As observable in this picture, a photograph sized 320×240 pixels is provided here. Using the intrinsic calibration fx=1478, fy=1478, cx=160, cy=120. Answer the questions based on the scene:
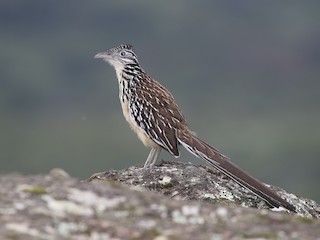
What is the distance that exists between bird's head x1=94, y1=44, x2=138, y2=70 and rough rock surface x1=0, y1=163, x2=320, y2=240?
391 inches

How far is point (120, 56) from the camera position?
26031 millimetres

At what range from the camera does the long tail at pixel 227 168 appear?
20.7 m

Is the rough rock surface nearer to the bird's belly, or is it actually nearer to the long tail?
the long tail

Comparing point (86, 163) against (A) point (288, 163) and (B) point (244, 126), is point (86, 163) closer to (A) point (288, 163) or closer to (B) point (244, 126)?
(A) point (288, 163)

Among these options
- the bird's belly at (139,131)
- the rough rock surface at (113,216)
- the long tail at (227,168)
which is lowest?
the rough rock surface at (113,216)

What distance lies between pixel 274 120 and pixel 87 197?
7054 inches

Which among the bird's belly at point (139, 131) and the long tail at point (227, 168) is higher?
the bird's belly at point (139, 131)

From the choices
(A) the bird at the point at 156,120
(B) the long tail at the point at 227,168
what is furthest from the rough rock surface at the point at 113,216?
(A) the bird at the point at 156,120

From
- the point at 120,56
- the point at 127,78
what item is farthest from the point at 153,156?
the point at 120,56

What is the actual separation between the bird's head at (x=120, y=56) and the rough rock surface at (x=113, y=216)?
9919 millimetres

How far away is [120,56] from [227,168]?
4.95 metres

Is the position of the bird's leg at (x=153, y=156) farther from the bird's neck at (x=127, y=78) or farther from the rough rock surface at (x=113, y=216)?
the rough rock surface at (x=113, y=216)

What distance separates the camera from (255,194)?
21.0m

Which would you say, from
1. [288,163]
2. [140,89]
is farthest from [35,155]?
[140,89]
